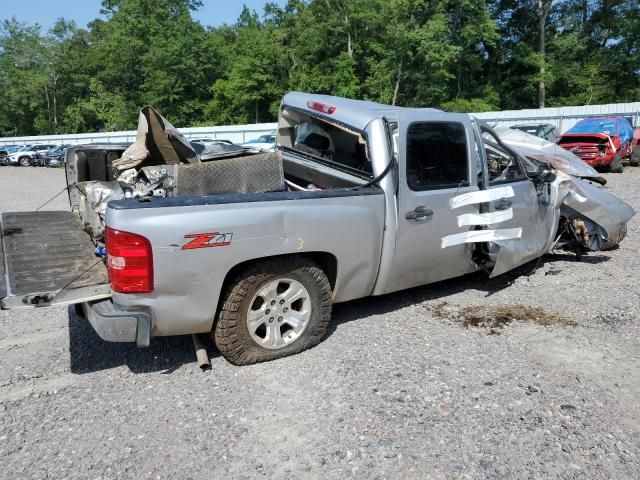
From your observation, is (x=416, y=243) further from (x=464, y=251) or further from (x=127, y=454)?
(x=127, y=454)

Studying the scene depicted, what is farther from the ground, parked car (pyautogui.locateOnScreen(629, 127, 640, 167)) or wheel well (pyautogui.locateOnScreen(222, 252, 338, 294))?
parked car (pyautogui.locateOnScreen(629, 127, 640, 167))

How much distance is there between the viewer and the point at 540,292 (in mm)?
5492

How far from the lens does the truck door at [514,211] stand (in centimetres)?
502

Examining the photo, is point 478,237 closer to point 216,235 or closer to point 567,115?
point 216,235

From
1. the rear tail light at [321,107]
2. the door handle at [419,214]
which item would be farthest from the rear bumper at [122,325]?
the rear tail light at [321,107]

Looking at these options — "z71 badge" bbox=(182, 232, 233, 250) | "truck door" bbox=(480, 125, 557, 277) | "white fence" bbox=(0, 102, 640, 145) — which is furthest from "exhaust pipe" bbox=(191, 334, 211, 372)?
"white fence" bbox=(0, 102, 640, 145)

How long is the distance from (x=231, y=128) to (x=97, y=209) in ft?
108

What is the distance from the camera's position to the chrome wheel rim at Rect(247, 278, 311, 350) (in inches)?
147

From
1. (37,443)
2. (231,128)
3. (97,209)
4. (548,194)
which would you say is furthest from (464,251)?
(231,128)

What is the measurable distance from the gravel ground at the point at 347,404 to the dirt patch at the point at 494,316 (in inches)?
5.3

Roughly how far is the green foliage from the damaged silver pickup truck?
32.9 meters

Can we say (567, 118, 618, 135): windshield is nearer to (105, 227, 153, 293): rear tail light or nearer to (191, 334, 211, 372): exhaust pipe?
(191, 334, 211, 372): exhaust pipe

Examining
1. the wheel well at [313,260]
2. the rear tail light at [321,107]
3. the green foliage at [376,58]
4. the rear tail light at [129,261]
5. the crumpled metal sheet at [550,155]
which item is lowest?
the wheel well at [313,260]

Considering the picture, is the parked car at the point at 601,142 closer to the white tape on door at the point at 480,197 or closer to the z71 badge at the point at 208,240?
the white tape on door at the point at 480,197
